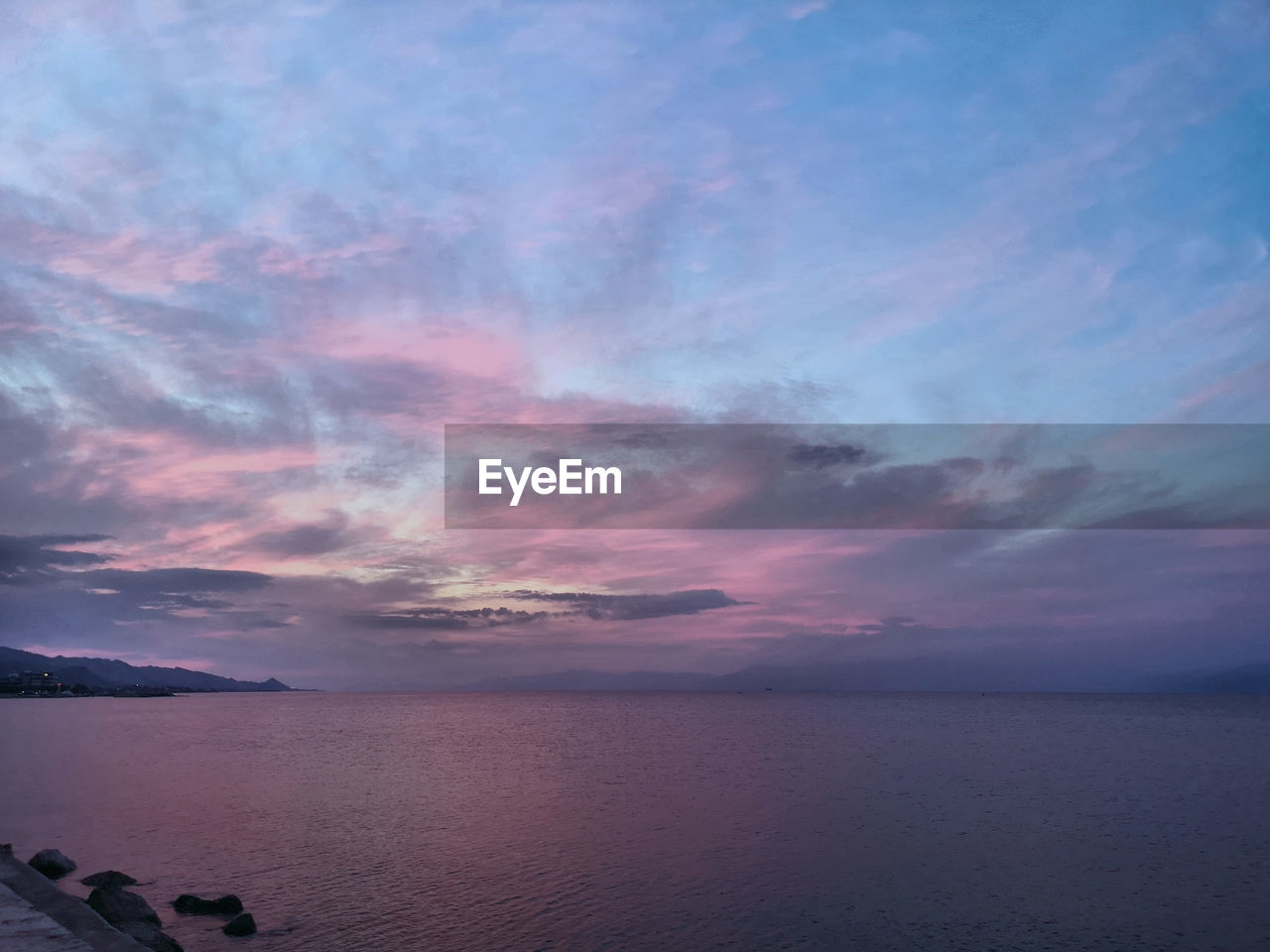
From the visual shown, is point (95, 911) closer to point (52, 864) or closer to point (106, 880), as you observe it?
point (106, 880)

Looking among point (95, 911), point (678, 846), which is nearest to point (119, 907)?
point (95, 911)

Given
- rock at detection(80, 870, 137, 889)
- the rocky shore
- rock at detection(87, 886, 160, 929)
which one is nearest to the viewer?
the rocky shore

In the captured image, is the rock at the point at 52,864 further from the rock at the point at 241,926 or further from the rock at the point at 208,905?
the rock at the point at 241,926

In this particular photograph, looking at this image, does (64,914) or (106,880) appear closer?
(64,914)

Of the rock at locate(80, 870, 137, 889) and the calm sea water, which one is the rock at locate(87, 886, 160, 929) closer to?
the calm sea water

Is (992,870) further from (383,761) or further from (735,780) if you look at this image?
(383,761)

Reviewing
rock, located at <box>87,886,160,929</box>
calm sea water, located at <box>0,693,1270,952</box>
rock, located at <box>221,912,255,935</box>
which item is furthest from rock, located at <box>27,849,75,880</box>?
rock, located at <box>221,912,255,935</box>

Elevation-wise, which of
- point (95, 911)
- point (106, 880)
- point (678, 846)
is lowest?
point (678, 846)
